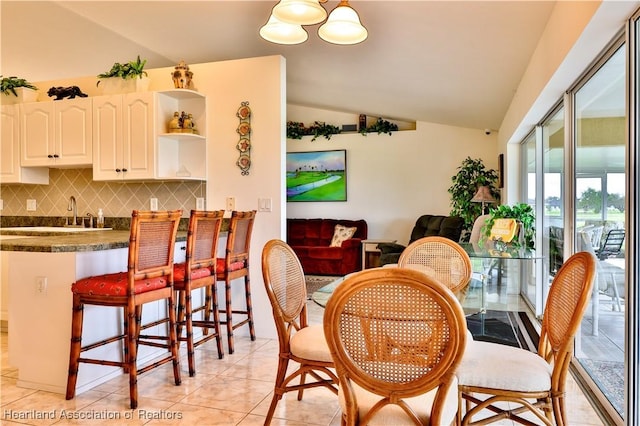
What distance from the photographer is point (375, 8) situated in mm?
2895

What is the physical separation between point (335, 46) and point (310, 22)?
5.79 ft

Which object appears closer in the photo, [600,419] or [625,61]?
[625,61]

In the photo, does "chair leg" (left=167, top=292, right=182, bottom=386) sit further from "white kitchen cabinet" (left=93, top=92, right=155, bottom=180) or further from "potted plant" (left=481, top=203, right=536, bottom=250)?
"potted plant" (left=481, top=203, right=536, bottom=250)

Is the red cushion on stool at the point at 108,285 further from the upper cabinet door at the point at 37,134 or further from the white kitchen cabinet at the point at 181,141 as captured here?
the upper cabinet door at the point at 37,134

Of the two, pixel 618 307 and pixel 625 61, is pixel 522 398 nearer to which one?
pixel 618 307

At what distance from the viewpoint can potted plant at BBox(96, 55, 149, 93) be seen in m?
3.68

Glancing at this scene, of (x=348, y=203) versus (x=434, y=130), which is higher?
(x=434, y=130)

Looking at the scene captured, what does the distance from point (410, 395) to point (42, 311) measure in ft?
7.76

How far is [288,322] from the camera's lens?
78.2 inches

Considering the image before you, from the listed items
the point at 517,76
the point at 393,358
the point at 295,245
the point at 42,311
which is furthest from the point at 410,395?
the point at 295,245

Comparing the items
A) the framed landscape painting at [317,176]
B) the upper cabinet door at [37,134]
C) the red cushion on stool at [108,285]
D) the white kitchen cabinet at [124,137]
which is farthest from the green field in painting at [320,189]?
the red cushion on stool at [108,285]

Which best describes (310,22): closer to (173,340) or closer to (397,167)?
(173,340)

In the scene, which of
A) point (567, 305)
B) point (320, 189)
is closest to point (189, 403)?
point (567, 305)

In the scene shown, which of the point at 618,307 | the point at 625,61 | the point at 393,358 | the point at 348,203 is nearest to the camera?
the point at 393,358
